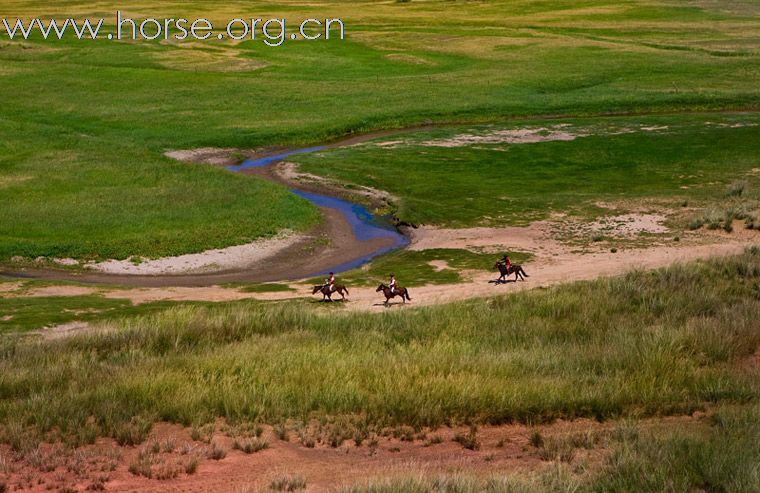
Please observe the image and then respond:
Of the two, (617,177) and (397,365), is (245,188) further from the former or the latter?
(397,365)

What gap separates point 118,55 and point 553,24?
52.3m

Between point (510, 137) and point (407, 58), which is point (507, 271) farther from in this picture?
point (407, 58)

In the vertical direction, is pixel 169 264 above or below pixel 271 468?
below

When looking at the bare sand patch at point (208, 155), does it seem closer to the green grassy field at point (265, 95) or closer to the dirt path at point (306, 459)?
the green grassy field at point (265, 95)

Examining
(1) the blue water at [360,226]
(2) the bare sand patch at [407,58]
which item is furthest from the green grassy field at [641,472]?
(2) the bare sand patch at [407,58]

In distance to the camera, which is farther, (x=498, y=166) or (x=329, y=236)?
(x=498, y=166)

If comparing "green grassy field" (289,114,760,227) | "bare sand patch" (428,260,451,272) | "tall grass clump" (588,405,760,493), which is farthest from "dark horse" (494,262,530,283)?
"tall grass clump" (588,405,760,493)

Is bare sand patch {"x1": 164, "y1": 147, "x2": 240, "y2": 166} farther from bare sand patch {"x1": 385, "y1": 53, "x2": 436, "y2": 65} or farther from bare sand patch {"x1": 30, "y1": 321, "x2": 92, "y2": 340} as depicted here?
bare sand patch {"x1": 385, "y1": 53, "x2": 436, "y2": 65}

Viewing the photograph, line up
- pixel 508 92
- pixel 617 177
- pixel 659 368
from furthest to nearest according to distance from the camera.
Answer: pixel 508 92, pixel 617 177, pixel 659 368

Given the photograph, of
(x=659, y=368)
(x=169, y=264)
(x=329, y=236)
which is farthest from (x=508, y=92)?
(x=659, y=368)

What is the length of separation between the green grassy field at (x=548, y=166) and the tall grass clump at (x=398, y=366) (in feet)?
67.5

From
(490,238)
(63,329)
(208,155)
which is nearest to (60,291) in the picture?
(63,329)

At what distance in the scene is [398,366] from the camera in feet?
59.4

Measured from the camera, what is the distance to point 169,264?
3800 centimetres
